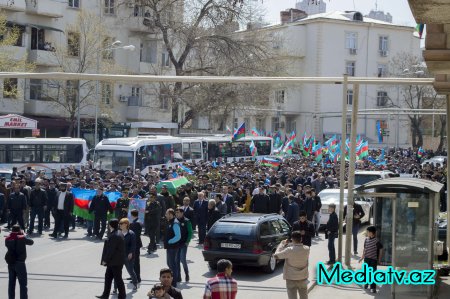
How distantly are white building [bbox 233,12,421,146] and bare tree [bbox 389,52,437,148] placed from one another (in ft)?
4.39

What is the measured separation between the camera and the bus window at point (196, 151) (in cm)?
4694

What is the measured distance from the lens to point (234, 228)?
1788cm

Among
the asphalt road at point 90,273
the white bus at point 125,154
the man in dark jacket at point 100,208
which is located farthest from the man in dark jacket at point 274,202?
the white bus at point 125,154

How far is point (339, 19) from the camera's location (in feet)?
252

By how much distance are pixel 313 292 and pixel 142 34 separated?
4759 centimetres

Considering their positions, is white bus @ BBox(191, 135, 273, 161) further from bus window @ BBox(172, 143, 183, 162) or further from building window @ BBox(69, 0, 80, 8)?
building window @ BBox(69, 0, 80, 8)

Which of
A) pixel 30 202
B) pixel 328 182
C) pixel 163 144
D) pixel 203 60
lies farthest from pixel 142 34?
pixel 30 202

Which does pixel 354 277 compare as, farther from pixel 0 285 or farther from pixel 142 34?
pixel 142 34

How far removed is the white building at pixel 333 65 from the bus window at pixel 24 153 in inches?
1471

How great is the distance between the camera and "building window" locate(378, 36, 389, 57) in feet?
265

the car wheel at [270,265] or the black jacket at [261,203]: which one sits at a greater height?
the black jacket at [261,203]

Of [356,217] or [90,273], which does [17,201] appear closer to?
[90,273]

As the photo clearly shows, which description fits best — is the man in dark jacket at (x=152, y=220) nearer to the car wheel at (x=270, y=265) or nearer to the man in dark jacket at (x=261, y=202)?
the car wheel at (x=270, y=265)

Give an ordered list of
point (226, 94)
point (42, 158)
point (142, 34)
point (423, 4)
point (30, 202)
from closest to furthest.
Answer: point (423, 4) → point (30, 202) → point (42, 158) → point (226, 94) → point (142, 34)
